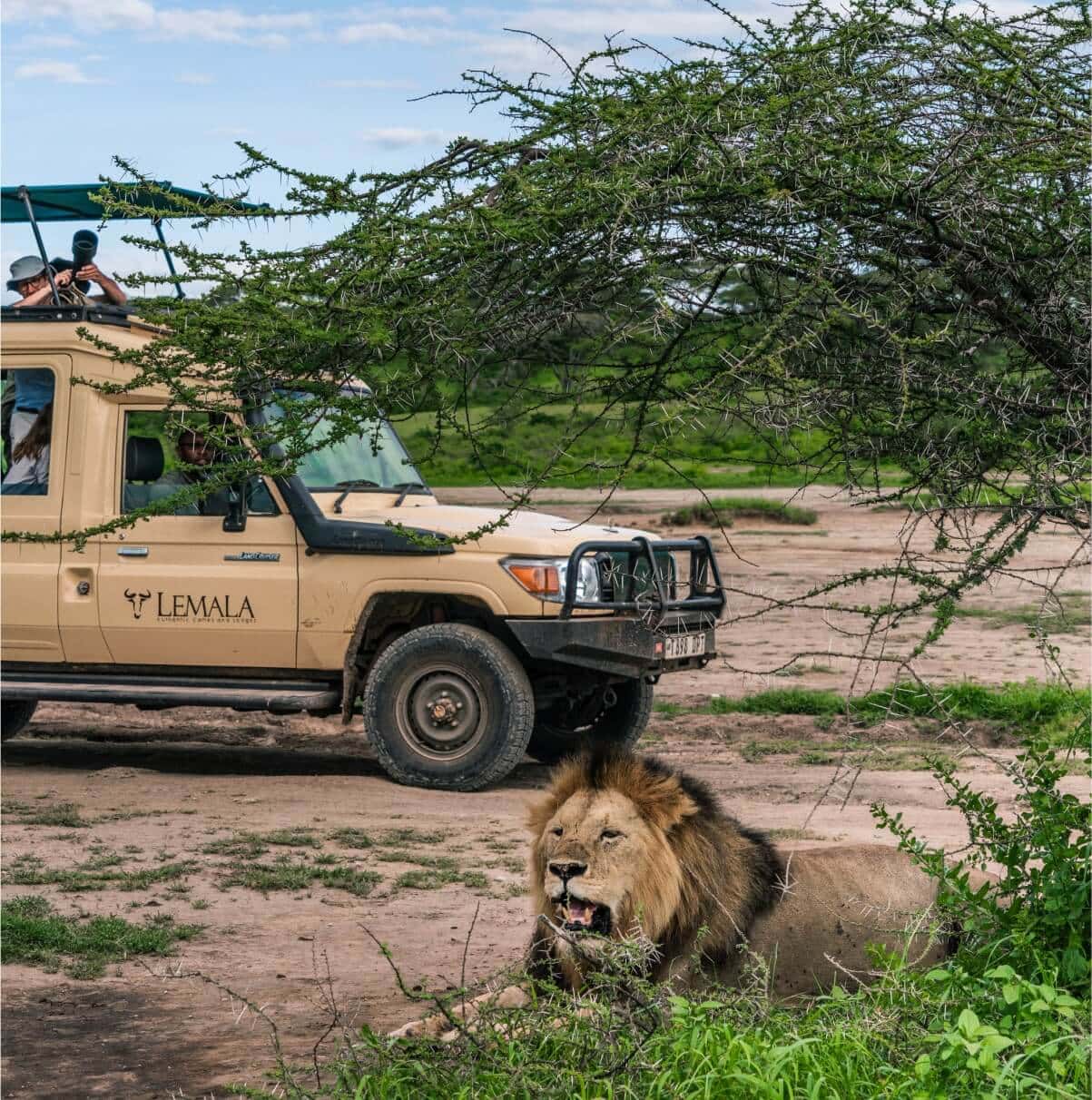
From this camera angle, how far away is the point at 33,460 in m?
9.84

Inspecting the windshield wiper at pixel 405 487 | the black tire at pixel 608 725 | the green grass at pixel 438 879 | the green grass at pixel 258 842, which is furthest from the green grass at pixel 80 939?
the black tire at pixel 608 725

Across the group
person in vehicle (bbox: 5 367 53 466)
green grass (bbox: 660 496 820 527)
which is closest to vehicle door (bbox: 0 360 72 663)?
person in vehicle (bbox: 5 367 53 466)

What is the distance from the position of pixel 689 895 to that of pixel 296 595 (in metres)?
5.20

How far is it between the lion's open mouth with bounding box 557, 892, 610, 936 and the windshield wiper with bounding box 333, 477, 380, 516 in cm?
538

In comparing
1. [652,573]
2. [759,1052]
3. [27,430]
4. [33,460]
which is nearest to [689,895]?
[759,1052]

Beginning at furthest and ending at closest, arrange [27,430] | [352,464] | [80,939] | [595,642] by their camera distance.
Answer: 1. [352,464]
2. [27,430]
3. [595,642]
4. [80,939]

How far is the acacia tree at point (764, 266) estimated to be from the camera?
3.88 m

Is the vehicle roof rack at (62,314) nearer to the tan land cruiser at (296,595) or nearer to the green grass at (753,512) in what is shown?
the tan land cruiser at (296,595)

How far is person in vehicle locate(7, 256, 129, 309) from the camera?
10.6 m

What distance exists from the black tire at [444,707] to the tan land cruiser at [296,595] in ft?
0.04

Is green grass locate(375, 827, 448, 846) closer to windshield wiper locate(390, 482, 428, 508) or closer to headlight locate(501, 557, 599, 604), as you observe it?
headlight locate(501, 557, 599, 604)

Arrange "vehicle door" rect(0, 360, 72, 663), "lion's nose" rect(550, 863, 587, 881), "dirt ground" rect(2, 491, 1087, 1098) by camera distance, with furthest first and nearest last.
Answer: "vehicle door" rect(0, 360, 72, 663)
"dirt ground" rect(2, 491, 1087, 1098)
"lion's nose" rect(550, 863, 587, 881)

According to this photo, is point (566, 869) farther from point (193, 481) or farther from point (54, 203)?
point (54, 203)

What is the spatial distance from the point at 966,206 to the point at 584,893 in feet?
6.62
